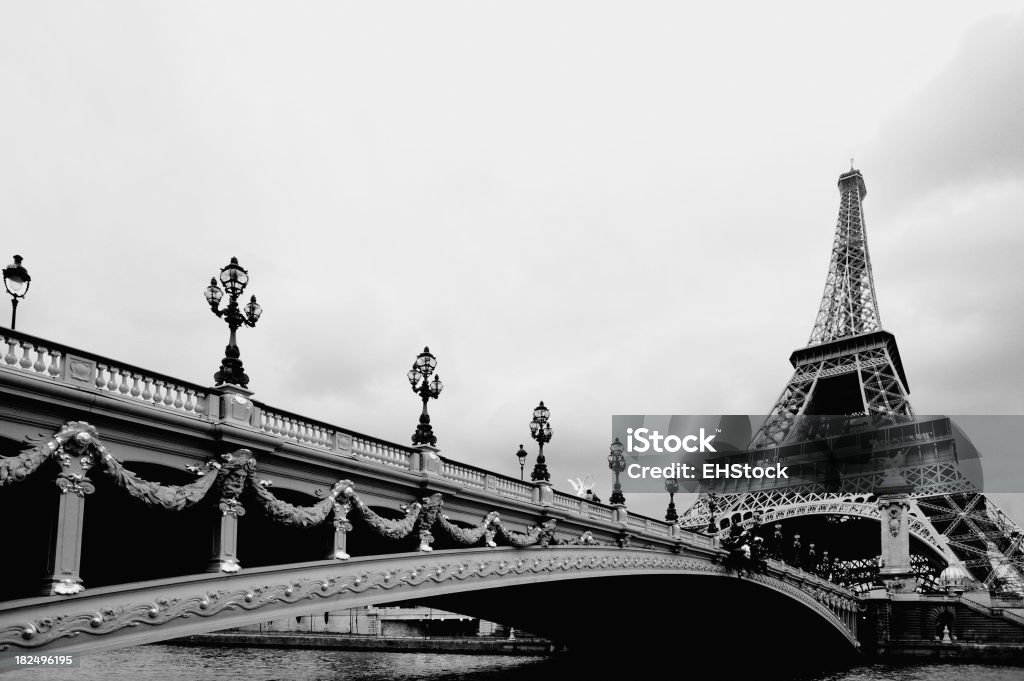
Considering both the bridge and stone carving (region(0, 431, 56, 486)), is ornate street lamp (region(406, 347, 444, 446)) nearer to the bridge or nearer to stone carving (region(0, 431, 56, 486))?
the bridge

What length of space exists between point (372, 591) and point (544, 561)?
26.1 ft

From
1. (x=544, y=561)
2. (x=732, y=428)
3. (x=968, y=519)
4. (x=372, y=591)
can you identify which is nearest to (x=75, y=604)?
(x=372, y=591)

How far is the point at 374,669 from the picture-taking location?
47.7m

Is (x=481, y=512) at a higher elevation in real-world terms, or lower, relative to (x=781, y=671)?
higher

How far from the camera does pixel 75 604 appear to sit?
13.3 meters

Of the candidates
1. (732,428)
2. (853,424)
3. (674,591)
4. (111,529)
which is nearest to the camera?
(111,529)

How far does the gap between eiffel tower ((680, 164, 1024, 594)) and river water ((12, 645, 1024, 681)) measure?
1149cm

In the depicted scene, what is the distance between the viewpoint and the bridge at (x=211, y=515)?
1364cm

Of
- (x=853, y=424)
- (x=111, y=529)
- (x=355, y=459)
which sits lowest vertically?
(x=111, y=529)

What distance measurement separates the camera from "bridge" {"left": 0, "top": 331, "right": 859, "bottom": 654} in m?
13.6

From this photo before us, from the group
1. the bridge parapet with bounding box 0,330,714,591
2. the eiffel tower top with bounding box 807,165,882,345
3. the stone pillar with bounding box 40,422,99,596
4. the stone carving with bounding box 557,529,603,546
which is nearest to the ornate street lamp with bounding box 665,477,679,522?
the stone carving with bounding box 557,529,603,546

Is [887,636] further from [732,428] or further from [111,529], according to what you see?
[111,529]

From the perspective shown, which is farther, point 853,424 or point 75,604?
point 853,424

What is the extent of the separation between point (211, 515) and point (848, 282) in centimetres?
9335
